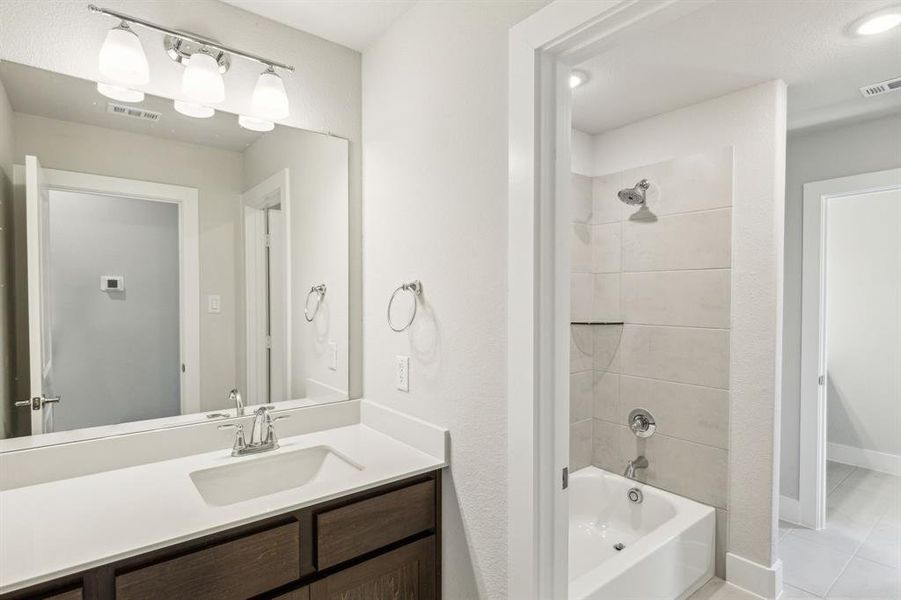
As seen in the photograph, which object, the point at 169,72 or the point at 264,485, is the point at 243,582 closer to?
the point at 264,485

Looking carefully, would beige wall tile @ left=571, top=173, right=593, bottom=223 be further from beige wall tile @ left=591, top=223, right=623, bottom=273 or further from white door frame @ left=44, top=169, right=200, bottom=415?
white door frame @ left=44, top=169, right=200, bottom=415

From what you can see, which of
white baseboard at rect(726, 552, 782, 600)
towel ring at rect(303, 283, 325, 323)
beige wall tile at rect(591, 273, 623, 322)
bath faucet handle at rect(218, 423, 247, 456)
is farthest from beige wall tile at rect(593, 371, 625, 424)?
bath faucet handle at rect(218, 423, 247, 456)

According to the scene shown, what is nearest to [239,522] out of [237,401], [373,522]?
[373,522]

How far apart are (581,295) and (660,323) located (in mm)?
463

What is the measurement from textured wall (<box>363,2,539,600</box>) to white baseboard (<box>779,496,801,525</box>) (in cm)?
247

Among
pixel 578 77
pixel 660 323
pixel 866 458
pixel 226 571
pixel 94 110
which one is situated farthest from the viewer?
pixel 866 458

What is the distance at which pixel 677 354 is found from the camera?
8.11 ft

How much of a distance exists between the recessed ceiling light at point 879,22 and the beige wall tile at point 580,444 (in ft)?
7.00

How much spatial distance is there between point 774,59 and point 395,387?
2.02 meters

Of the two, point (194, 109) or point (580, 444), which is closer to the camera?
point (194, 109)

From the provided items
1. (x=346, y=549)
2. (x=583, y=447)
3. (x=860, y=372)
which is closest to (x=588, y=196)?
(x=583, y=447)

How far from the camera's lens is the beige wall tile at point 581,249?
2781 mm

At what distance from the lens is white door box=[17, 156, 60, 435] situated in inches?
53.8

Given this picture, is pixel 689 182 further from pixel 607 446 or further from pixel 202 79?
pixel 202 79
